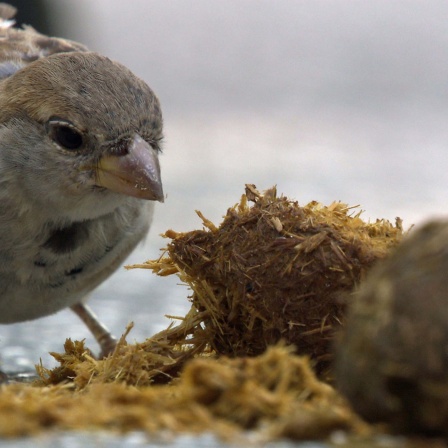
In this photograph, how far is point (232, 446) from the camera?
226cm

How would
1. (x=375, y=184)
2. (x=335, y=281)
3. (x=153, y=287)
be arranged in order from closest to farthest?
1. (x=335, y=281)
2. (x=153, y=287)
3. (x=375, y=184)

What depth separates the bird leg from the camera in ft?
18.3

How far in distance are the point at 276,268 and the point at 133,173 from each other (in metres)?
0.88

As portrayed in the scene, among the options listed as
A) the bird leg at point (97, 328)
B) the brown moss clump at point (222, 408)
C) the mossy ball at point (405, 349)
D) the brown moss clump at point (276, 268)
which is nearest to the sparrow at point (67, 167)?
the brown moss clump at point (276, 268)

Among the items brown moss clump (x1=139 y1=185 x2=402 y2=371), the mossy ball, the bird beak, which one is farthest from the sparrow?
the mossy ball

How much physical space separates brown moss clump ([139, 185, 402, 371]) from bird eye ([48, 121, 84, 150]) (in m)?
0.70

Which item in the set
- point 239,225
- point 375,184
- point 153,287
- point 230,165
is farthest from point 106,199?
point 230,165

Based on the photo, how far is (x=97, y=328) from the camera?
5656mm

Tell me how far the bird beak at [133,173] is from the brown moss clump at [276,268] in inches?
11.4

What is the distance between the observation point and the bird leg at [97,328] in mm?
5582

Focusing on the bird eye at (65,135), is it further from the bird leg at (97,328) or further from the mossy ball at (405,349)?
the mossy ball at (405,349)

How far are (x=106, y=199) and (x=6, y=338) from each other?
69.2 inches

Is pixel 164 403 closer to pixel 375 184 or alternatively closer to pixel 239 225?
pixel 239 225

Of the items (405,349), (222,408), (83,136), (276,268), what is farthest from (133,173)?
(405,349)
